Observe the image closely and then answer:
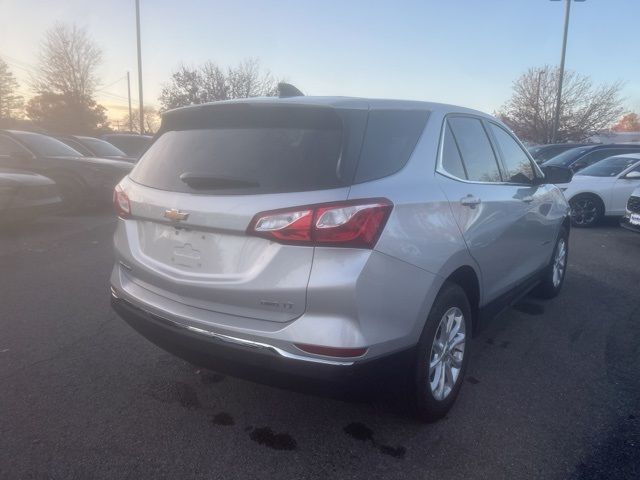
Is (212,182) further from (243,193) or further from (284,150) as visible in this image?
(284,150)

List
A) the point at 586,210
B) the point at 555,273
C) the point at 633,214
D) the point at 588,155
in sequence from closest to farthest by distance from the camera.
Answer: the point at 555,273, the point at 633,214, the point at 586,210, the point at 588,155

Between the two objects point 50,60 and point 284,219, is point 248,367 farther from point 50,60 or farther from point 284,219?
point 50,60

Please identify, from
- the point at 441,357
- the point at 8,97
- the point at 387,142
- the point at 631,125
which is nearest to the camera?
the point at 387,142

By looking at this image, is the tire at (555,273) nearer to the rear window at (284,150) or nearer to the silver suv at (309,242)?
the silver suv at (309,242)

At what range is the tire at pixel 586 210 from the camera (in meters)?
10.0

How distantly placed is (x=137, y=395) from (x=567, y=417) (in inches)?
103

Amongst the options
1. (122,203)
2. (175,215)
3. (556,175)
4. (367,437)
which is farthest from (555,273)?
(122,203)

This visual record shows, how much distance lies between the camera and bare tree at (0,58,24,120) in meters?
43.8

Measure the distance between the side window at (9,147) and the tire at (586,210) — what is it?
1081 centimetres

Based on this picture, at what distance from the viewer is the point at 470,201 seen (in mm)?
3020

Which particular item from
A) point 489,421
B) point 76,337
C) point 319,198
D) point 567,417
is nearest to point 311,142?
point 319,198

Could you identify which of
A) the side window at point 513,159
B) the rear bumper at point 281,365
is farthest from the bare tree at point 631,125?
the rear bumper at point 281,365

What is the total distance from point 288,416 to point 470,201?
5.50 feet

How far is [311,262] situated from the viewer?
2.18m
